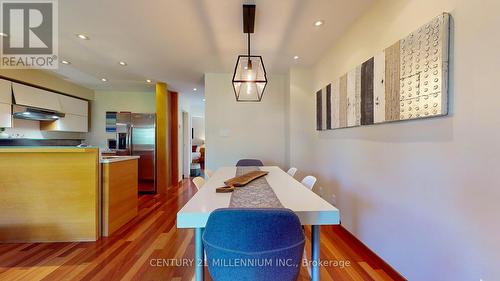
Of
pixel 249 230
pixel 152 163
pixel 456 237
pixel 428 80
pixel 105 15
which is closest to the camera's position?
pixel 249 230

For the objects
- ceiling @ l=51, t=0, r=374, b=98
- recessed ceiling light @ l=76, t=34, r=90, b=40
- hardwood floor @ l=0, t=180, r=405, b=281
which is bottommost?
hardwood floor @ l=0, t=180, r=405, b=281

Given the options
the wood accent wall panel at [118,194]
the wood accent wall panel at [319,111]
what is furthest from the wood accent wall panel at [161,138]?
the wood accent wall panel at [319,111]

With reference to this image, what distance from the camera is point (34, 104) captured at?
3.95 meters

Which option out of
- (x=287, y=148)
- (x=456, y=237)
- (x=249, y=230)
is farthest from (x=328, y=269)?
(x=287, y=148)

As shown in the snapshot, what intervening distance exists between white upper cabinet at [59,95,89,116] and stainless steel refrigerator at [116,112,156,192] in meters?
0.88

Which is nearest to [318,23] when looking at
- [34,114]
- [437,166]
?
[437,166]

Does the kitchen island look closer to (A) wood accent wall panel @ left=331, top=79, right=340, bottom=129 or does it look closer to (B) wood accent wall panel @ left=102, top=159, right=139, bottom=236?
(B) wood accent wall panel @ left=102, top=159, right=139, bottom=236

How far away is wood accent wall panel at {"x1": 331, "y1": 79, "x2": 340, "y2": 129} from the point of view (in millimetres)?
2893

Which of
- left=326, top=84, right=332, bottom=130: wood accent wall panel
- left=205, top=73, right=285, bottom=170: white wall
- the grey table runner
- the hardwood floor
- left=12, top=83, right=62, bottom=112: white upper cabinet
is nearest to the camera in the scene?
the grey table runner

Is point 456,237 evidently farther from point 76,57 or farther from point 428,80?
point 76,57

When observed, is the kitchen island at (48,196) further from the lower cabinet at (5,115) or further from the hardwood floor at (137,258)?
the lower cabinet at (5,115)

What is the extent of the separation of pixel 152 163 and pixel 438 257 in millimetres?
4918

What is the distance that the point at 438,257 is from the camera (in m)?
1.47

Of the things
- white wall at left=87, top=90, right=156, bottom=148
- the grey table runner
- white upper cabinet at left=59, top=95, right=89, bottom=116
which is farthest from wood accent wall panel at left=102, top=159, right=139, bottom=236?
white wall at left=87, top=90, right=156, bottom=148
